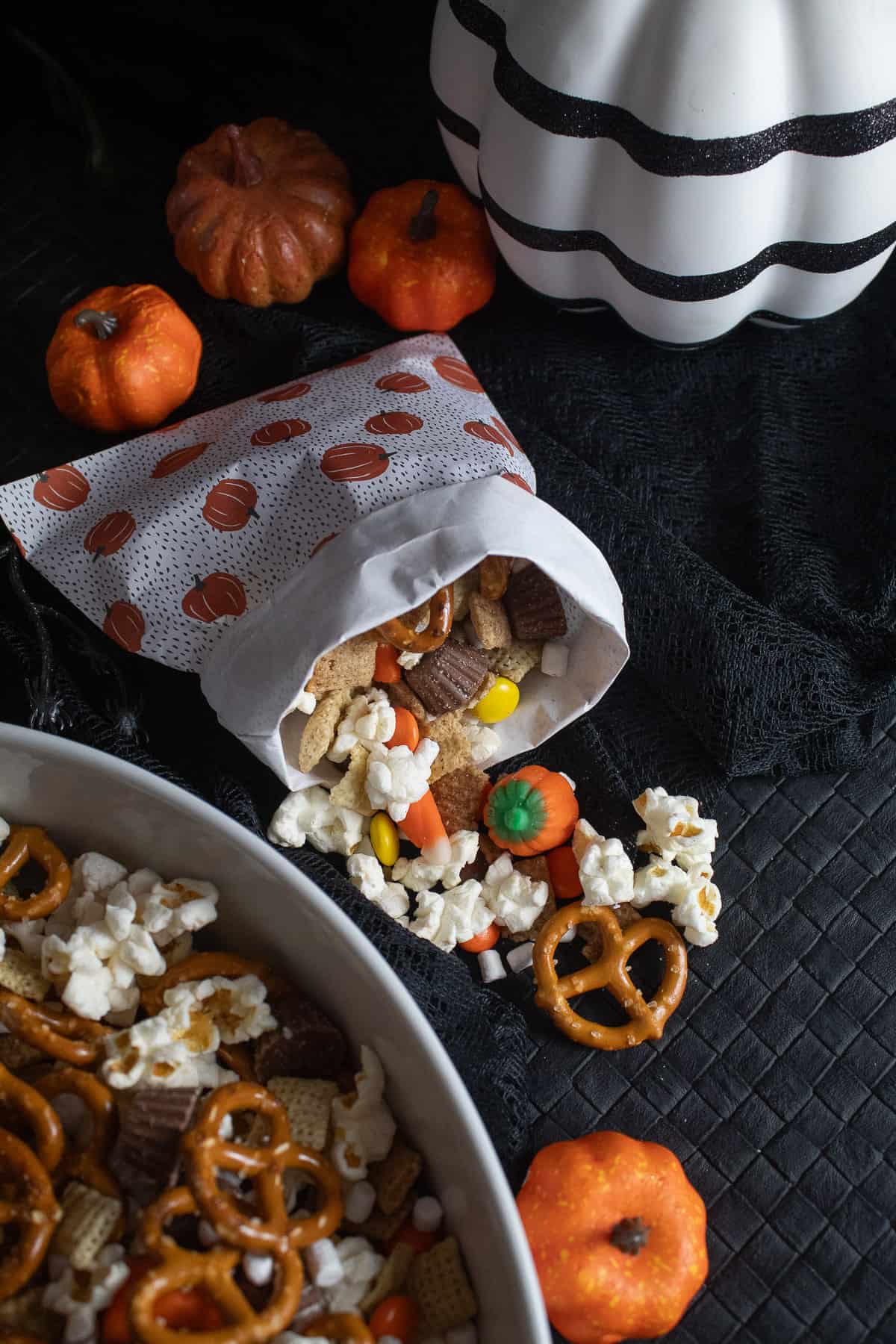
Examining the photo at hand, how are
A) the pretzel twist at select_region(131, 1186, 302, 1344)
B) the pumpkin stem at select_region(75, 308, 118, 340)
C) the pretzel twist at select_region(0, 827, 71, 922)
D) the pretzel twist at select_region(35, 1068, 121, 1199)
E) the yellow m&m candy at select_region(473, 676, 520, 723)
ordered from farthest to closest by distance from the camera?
the pumpkin stem at select_region(75, 308, 118, 340), the yellow m&m candy at select_region(473, 676, 520, 723), the pretzel twist at select_region(0, 827, 71, 922), the pretzel twist at select_region(35, 1068, 121, 1199), the pretzel twist at select_region(131, 1186, 302, 1344)

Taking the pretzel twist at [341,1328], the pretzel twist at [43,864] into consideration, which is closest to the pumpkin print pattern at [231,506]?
the pretzel twist at [43,864]

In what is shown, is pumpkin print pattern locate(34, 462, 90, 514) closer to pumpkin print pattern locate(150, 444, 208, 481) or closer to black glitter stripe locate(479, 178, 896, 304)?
pumpkin print pattern locate(150, 444, 208, 481)

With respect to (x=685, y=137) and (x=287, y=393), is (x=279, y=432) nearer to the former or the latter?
(x=287, y=393)

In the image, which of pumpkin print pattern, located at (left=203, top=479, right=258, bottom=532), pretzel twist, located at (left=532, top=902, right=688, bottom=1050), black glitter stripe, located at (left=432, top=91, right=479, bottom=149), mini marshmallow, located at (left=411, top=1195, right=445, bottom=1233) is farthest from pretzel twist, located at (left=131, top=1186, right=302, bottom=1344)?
black glitter stripe, located at (left=432, top=91, right=479, bottom=149)

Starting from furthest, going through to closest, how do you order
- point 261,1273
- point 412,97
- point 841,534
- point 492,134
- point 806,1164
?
point 412,97 < point 841,534 < point 492,134 < point 806,1164 < point 261,1273

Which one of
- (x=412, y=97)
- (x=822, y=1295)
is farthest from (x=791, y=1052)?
(x=412, y=97)

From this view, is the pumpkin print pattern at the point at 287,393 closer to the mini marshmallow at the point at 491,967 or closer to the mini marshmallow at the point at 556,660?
the mini marshmallow at the point at 556,660

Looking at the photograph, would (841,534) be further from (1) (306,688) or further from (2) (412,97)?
(2) (412,97)
